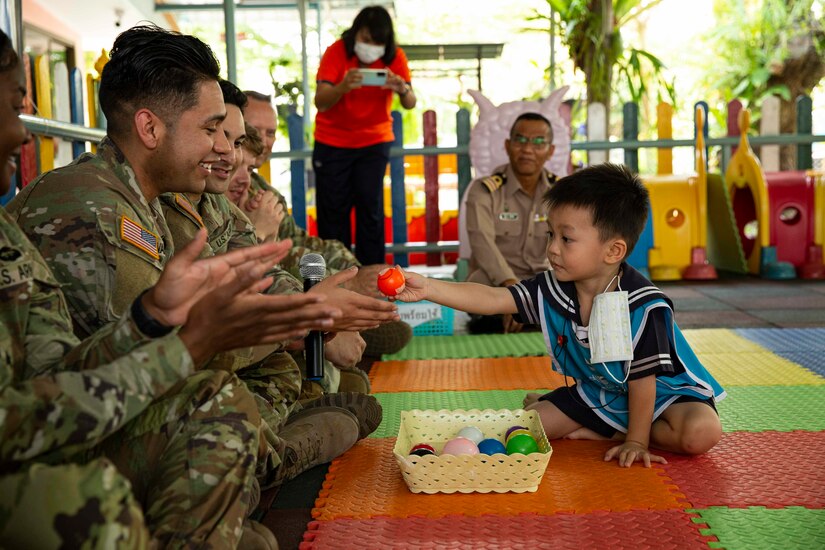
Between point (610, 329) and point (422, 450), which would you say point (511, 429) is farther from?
point (610, 329)

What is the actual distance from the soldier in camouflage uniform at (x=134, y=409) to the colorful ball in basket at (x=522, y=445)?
3.46 feet

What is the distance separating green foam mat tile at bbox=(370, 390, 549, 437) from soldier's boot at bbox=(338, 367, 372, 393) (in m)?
0.09

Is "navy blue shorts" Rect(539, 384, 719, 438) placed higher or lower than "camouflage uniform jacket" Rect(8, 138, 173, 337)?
lower

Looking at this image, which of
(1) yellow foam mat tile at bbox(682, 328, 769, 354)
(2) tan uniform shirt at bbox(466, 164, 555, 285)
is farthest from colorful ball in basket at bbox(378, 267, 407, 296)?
(2) tan uniform shirt at bbox(466, 164, 555, 285)

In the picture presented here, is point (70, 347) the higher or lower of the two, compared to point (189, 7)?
lower

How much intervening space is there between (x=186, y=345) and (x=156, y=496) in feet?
1.03

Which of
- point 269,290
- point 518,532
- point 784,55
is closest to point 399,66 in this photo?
point 269,290

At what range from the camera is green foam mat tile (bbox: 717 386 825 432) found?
298cm

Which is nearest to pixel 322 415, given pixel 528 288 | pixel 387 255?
pixel 528 288

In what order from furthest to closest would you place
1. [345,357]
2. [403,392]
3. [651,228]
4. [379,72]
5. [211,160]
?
[651,228] → [379,72] → [403,392] → [345,357] → [211,160]

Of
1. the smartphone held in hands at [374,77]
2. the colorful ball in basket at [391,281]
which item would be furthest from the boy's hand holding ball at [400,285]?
the smartphone held in hands at [374,77]

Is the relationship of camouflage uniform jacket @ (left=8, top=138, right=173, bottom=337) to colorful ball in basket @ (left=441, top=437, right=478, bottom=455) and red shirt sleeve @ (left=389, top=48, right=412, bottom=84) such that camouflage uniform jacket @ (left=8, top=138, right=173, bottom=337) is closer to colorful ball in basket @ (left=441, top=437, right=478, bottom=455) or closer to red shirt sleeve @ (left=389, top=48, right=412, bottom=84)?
colorful ball in basket @ (left=441, top=437, right=478, bottom=455)

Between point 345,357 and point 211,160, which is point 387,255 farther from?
point 211,160

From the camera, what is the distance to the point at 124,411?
139cm
